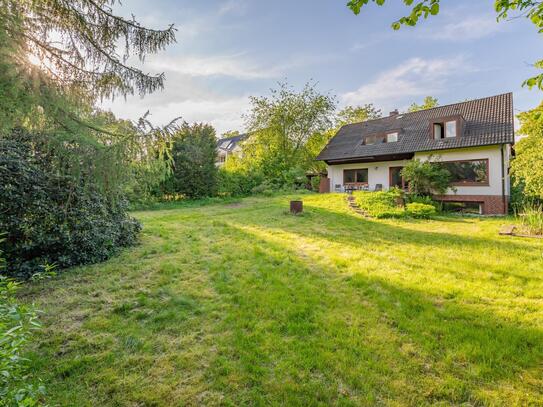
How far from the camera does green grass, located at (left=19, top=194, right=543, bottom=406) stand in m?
2.49

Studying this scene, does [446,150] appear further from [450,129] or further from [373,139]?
[373,139]

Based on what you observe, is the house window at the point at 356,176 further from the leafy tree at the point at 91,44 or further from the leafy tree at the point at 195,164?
the leafy tree at the point at 91,44

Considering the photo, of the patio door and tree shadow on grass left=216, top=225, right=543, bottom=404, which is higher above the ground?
the patio door

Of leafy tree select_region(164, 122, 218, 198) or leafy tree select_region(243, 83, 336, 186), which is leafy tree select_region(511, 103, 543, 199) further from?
leafy tree select_region(243, 83, 336, 186)

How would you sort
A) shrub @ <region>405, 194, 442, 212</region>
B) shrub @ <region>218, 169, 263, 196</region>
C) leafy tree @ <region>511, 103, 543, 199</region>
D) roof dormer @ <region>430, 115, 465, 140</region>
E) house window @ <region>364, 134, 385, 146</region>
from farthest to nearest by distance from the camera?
shrub @ <region>218, 169, 263, 196</region> → house window @ <region>364, 134, 385, 146</region> → roof dormer @ <region>430, 115, 465, 140</region> → shrub @ <region>405, 194, 442, 212</region> → leafy tree @ <region>511, 103, 543, 199</region>

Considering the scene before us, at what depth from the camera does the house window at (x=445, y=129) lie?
50.3 feet

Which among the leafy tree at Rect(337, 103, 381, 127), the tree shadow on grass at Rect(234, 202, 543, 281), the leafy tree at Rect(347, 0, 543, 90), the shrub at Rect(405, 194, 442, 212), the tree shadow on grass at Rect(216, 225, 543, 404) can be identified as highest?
the leafy tree at Rect(337, 103, 381, 127)

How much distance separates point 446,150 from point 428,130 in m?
2.16

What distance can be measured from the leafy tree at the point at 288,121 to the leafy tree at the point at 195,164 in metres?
7.20

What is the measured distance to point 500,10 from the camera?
3418 mm

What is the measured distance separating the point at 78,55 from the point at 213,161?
1460cm

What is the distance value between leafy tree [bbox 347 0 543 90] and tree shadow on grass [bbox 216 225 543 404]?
9.42 ft

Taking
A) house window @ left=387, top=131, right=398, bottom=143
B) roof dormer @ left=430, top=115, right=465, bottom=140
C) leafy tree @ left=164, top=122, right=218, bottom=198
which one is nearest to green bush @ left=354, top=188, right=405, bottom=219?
roof dormer @ left=430, top=115, right=465, bottom=140

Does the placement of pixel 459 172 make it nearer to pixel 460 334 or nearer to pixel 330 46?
A: pixel 330 46
